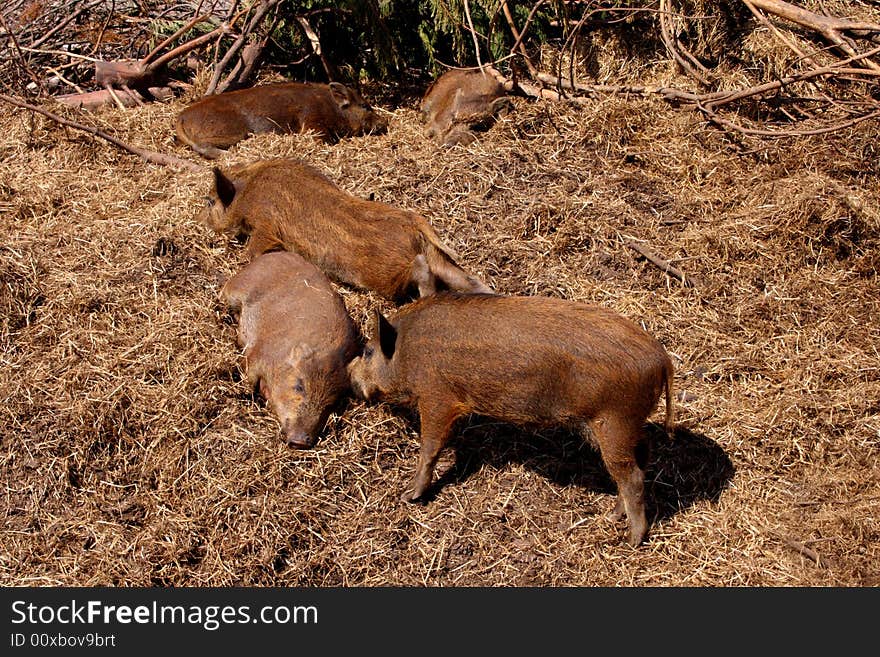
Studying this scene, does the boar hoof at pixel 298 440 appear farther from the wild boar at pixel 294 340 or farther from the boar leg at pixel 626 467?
the boar leg at pixel 626 467

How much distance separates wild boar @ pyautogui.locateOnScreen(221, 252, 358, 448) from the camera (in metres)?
5.38

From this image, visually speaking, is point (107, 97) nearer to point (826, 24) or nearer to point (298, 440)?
point (298, 440)

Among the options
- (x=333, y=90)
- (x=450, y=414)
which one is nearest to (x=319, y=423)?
(x=450, y=414)

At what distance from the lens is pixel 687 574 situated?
4.96 meters

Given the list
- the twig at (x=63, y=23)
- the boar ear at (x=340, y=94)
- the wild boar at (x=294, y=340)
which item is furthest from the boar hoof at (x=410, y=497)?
the twig at (x=63, y=23)

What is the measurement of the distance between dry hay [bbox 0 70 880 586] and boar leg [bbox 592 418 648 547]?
15cm

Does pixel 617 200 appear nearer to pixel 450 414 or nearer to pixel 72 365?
pixel 450 414

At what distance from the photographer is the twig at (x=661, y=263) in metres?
6.54

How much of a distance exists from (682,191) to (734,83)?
1664 mm

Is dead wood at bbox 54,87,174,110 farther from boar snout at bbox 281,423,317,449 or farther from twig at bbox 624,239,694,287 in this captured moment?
twig at bbox 624,239,694,287

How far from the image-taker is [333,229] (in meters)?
6.39

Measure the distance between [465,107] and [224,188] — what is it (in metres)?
2.33

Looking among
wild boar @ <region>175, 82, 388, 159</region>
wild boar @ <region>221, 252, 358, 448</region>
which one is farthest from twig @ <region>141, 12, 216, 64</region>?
wild boar @ <region>221, 252, 358, 448</region>

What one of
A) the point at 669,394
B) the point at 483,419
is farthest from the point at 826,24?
the point at 483,419
